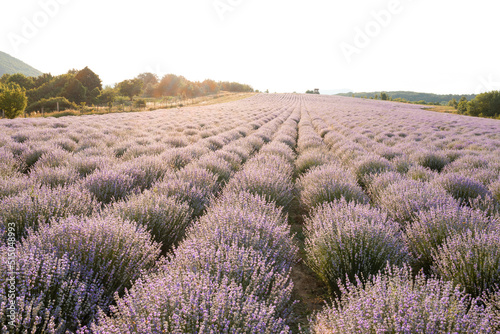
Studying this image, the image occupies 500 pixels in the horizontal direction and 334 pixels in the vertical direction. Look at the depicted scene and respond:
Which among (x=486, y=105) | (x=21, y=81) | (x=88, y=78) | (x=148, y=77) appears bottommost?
(x=486, y=105)

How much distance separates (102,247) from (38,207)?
1130 mm

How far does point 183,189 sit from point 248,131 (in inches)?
311

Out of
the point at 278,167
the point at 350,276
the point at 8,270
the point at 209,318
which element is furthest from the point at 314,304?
the point at 278,167

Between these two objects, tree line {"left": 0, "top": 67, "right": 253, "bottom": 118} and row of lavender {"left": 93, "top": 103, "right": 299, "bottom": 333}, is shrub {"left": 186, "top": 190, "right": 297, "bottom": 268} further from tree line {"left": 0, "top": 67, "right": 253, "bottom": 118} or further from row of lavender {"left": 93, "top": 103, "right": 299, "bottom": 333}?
tree line {"left": 0, "top": 67, "right": 253, "bottom": 118}

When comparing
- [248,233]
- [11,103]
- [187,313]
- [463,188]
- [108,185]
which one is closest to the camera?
[187,313]

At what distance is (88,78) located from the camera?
44500 millimetres

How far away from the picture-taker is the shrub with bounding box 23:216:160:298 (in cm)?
169

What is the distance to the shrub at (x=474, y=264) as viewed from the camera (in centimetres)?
174

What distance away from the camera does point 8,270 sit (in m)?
1.36

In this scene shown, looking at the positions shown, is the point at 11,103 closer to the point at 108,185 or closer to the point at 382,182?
the point at 108,185

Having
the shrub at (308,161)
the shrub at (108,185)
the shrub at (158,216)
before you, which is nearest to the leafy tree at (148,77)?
the shrub at (308,161)

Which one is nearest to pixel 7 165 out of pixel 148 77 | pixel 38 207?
pixel 38 207

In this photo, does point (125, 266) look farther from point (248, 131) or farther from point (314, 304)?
point (248, 131)

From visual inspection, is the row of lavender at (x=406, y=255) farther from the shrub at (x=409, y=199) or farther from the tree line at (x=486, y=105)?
the tree line at (x=486, y=105)
